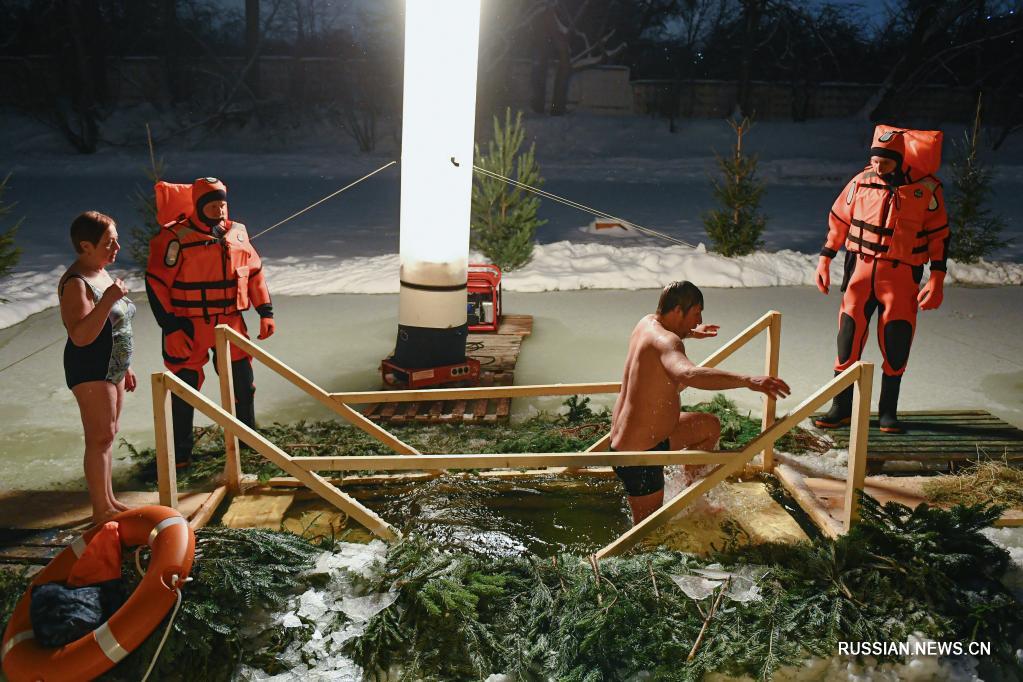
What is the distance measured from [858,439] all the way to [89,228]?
13.0 ft

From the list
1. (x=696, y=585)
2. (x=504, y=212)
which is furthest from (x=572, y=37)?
(x=696, y=585)

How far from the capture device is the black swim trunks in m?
4.66

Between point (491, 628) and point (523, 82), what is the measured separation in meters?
29.6

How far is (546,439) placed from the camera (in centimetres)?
616

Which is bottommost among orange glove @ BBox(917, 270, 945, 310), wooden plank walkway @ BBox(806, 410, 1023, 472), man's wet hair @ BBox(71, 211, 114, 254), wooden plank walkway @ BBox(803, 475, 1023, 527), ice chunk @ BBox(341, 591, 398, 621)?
ice chunk @ BBox(341, 591, 398, 621)

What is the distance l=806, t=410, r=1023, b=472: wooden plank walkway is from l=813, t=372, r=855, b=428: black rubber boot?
72mm

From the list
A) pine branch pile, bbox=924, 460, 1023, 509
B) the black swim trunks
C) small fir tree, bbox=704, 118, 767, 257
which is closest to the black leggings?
the black swim trunks

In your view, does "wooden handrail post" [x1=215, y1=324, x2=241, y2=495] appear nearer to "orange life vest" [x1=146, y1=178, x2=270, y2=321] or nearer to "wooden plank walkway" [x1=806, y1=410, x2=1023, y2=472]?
"orange life vest" [x1=146, y1=178, x2=270, y2=321]

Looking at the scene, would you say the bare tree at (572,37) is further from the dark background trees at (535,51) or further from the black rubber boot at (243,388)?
the black rubber boot at (243,388)

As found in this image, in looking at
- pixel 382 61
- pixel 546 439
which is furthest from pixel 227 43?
pixel 546 439

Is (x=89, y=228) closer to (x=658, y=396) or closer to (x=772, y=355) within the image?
(x=658, y=396)

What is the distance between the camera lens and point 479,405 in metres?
7.07

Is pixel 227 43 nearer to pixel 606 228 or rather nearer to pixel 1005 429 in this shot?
pixel 606 228

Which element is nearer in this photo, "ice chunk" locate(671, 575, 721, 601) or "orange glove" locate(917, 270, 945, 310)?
"ice chunk" locate(671, 575, 721, 601)
